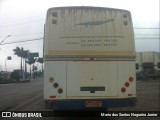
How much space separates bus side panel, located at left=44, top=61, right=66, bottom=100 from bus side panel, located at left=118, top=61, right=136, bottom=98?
1.80 meters

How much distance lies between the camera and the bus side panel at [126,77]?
38.5ft

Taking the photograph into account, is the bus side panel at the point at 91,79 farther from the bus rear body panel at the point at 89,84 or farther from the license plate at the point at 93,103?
the license plate at the point at 93,103

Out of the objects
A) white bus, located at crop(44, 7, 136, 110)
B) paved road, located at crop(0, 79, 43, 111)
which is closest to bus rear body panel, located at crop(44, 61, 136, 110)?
white bus, located at crop(44, 7, 136, 110)

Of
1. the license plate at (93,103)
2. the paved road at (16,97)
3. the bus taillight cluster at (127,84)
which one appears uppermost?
the bus taillight cluster at (127,84)

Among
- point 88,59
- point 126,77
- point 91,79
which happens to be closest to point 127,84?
point 126,77

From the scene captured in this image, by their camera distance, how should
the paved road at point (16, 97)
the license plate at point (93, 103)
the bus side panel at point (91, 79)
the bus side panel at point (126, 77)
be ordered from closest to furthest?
the license plate at point (93, 103) < the bus side panel at point (91, 79) < the bus side panel at point (126, 77) < the paved road at point (16, 97)

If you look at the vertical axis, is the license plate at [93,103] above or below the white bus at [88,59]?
below

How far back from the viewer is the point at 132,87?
466 inches

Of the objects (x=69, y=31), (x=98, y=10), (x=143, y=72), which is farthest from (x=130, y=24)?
(x=143, y=72)

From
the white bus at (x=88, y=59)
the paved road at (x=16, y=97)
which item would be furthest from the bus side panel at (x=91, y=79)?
the paved road at (x=16, y=97)

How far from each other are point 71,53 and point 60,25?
3.21 ft

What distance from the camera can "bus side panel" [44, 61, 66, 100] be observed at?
1152 cm

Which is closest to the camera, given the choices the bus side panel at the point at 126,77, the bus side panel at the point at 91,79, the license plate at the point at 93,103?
the license plate at the point at 93,103

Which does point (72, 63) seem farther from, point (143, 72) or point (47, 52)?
point (143, 72)
